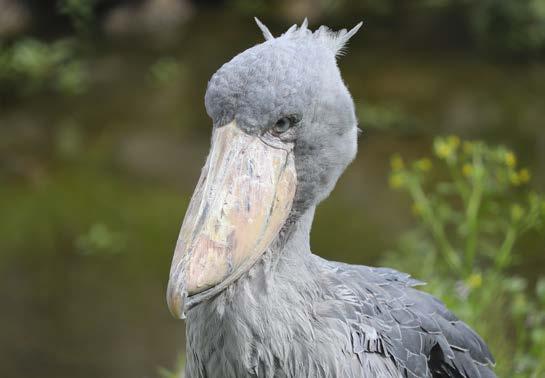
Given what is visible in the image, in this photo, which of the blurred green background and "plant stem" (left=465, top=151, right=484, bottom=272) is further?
the blurred green background

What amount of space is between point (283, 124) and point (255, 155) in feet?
0.28

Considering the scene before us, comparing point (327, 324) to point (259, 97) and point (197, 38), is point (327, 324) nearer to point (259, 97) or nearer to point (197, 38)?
point (259, 97)

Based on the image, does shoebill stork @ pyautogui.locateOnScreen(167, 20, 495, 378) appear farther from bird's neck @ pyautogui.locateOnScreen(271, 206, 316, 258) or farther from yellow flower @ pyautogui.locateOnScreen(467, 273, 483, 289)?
yellow flower @ pyautogui.locateOnScreen(467, 273, 483, 289)

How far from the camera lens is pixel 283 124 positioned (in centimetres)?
160

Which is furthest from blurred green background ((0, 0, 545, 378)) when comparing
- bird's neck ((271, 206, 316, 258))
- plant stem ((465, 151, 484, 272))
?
bird's neck ((271, 206, 316, 258))

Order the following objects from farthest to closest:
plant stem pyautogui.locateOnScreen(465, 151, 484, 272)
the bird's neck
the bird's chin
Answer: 1. plant stem pyautogui.locateOnScreen(465, 151, 484, 272)
2. the bird's neck
3. the bird's chin

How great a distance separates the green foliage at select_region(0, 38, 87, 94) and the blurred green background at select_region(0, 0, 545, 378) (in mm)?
16

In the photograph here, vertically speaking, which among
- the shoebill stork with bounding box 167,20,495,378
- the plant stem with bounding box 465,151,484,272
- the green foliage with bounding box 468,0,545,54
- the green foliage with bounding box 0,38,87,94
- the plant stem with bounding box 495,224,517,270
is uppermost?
the green foliage with bounding box 468,0,545,54

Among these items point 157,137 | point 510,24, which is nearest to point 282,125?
point 157,137

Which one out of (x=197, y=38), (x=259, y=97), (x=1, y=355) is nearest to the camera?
(x=259, y=97)

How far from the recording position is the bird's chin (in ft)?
4.92

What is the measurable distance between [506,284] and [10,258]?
2873 millimetres

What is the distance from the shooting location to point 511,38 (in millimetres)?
7047

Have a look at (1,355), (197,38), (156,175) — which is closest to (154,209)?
(156,175)
